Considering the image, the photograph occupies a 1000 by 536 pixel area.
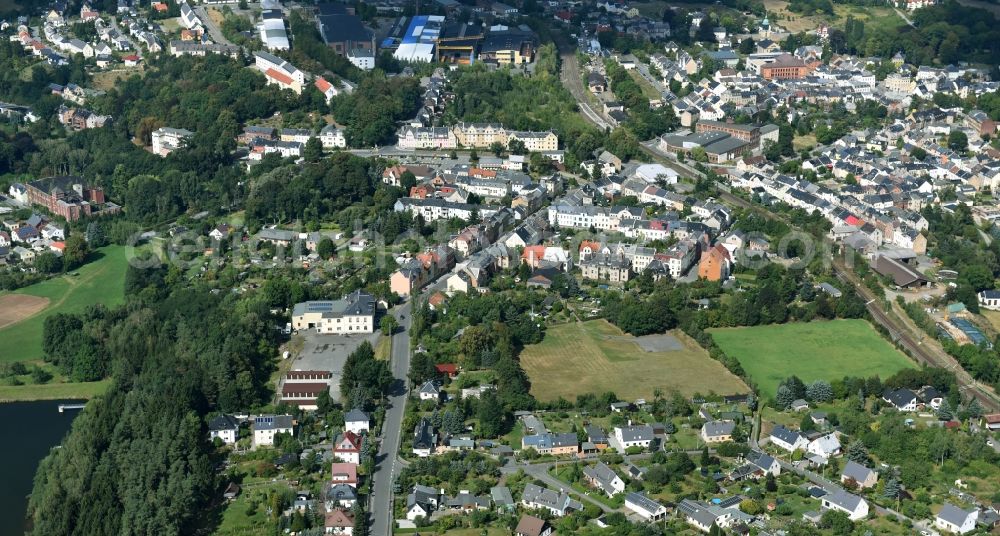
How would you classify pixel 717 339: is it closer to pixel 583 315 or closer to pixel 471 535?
pixel 583 315

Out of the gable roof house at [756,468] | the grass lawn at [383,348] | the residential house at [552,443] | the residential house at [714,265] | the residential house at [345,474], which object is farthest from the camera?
the residential house at [714,265]

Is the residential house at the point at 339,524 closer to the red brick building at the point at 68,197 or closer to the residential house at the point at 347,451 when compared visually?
the residential house at the point at 347,451

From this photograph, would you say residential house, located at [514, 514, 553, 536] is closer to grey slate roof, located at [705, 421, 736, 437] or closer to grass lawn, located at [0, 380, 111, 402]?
grey slate roof, located at [705, 421, 736, 437]

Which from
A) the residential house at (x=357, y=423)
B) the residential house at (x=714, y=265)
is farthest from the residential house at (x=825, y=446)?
the residential house at (x=714, y=265)

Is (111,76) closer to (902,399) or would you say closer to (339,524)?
(339,524)

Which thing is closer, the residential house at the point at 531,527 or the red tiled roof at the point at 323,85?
the residential house at the point at 531,527

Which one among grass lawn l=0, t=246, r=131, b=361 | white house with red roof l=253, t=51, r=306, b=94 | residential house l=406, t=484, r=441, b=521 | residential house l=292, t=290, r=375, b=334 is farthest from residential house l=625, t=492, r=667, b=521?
white house with red roof l=253, t=51, r=306, b=94

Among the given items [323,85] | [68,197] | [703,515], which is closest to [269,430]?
[703,515]

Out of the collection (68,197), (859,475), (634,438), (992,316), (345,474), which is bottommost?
(992,316)
